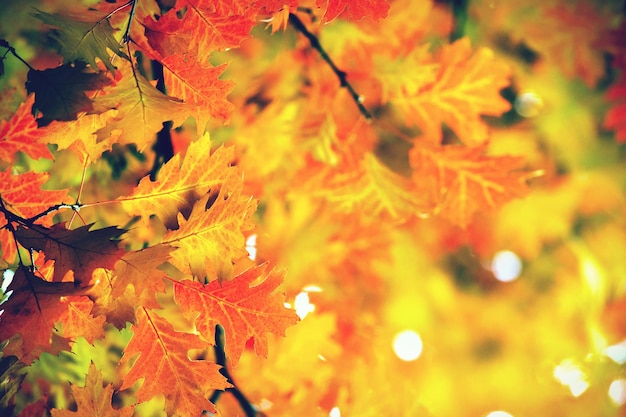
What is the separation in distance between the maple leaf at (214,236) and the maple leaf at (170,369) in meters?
0.09

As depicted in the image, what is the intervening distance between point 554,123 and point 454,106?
2.75 feet

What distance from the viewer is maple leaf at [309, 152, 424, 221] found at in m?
0.84

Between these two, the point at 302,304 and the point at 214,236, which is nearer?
the point at 214,236

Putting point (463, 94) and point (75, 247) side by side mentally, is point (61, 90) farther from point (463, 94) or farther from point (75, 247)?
point (463, 94)

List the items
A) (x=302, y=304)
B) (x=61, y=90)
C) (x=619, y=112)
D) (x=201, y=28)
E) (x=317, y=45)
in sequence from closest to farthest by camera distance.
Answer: (x=61, y=90) → (x=201, y=28) → (x=317, y=45) → (x=302, y=304) → (x=619, y=112)

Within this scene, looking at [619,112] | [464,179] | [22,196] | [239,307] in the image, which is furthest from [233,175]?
[619,112]

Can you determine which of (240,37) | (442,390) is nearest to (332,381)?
(240,37)

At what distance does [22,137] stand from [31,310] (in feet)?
1.03

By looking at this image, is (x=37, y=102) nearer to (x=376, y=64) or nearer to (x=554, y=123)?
(x=376, y=64)

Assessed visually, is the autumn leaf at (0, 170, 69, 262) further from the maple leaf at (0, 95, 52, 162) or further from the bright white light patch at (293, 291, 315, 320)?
the bright white light patch at (293, 291, 315, 320)

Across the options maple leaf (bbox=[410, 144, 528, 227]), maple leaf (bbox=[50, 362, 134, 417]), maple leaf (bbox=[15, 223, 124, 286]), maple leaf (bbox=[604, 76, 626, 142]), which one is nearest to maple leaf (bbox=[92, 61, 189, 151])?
maple leaf (bbox=[15, 223, 124, 286])

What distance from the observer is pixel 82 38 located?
464mm

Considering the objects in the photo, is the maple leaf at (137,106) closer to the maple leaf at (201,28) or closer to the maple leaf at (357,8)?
the maple leaf at (201,28)

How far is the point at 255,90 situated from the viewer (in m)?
1.04
